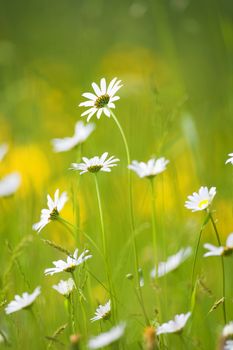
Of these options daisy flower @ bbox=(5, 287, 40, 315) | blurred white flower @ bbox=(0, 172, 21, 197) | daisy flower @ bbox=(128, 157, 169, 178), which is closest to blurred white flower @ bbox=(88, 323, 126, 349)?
daisy flower @ bbox=(5, 287, 40, 315)

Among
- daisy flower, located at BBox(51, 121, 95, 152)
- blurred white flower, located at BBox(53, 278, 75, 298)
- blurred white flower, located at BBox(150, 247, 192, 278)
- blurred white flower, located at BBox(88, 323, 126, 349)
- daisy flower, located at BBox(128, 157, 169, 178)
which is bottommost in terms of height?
blurred white flower, located at BBox(88, 323, 126, 349)

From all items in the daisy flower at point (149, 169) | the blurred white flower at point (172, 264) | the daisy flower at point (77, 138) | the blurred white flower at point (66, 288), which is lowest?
the blurred white flower at point (66, 288)

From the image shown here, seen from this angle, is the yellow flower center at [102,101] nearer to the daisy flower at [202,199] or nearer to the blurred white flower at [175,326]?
the daisy flower at [202,199]

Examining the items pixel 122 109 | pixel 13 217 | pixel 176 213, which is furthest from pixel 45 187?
pixel 122 109

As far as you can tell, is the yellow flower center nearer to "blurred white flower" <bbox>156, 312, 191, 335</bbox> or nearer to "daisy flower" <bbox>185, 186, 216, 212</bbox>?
"daisy flower" <bbox>185, 186, 216, 212</bbox>

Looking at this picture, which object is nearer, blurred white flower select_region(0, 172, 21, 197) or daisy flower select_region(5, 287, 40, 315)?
daisy flower select_region(5, 287, 40, 315)

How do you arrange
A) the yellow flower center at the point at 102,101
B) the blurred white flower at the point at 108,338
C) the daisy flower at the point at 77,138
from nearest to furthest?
the blurred white flower at the point at 108,338 → the yellow flower center at the point at 102,101 → the daisy flower at the point at 77,138

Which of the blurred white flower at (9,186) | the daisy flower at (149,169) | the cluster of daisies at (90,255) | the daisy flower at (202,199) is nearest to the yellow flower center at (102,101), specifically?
the cluster of daisies at (90,255)

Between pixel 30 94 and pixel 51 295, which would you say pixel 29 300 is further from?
pixel 30 94

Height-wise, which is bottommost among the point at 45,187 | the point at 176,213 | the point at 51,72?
the point at 176,213
